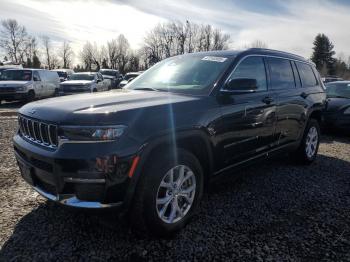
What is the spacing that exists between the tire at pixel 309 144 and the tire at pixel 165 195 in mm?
2986

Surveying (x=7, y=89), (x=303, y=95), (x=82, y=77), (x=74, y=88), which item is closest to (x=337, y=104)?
(x=303, y=95)

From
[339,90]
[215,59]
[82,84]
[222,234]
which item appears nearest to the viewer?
[222,234]

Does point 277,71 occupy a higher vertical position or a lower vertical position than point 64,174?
higher

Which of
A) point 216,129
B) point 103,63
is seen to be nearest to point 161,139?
point 216,129

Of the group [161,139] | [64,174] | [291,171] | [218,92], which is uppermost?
[218,92]

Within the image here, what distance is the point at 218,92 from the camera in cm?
364

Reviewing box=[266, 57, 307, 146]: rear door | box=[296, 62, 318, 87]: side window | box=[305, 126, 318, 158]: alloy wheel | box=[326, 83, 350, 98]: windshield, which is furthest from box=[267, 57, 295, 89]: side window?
box=[326, 83, 350, 98]: windshield

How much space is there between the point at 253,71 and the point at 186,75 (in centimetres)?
92

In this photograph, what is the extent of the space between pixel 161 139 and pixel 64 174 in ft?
2.78

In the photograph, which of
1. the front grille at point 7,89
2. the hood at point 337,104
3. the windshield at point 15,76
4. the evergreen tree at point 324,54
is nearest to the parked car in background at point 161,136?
the hood at point 337,104

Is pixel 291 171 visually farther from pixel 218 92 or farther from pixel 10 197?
pixel 10 197

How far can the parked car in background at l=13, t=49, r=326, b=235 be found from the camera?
267 centimetres

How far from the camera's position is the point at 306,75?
5832 mm

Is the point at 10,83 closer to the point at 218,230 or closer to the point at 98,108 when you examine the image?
the point at 98,108
